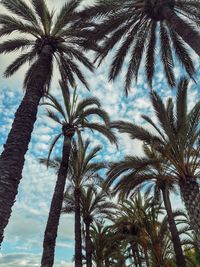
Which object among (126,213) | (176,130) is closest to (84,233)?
(126,213)

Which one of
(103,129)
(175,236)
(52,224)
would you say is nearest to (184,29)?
(103,129)

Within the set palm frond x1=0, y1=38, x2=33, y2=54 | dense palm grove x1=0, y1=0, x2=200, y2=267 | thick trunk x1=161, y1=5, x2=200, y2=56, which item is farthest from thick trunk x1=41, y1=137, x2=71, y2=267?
thick trunk x1=161, y1=5, x2=200, y2=56

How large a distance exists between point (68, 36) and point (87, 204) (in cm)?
1626

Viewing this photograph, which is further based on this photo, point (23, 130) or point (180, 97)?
point (180, 97)

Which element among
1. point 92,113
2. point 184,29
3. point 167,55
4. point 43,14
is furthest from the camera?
point 92,113

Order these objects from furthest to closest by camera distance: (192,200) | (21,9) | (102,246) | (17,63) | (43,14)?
1. (102,246)
2. (17,63)
3. (43,14)
4. (21,9)
5. (192,200)

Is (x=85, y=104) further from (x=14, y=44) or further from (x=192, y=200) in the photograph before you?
(x=192, y=200)

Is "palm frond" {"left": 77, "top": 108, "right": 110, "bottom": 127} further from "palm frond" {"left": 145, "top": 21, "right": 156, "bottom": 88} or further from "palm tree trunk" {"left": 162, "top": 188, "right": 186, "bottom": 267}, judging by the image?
"palm tree trunk" {"left": 162, "top": 188, "right": 186, "bottom": 267}

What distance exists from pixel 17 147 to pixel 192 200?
24.8ft

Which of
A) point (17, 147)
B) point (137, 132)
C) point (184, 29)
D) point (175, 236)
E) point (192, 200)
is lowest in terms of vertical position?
point (17, 147)

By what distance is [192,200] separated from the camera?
12.5 m

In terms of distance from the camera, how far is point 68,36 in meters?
13.9

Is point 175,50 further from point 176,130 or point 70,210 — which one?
point 70,210

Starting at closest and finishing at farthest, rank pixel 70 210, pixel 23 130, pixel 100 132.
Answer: pixel 23 130
pixel 100 132
pixel 70 210
